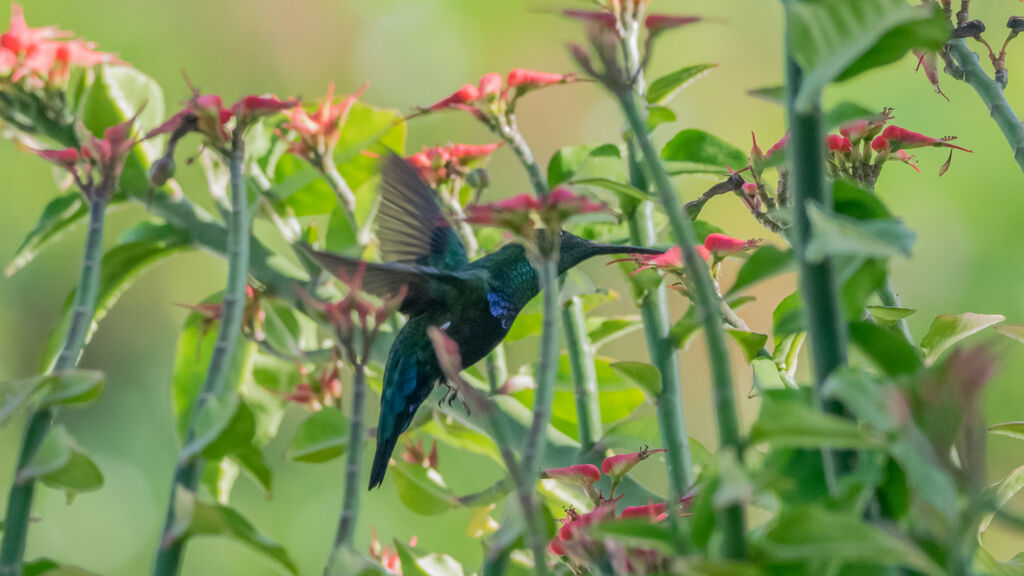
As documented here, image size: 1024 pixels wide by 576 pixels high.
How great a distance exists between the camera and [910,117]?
5.42 feet

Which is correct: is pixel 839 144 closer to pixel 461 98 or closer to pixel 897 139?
pixel 897 139

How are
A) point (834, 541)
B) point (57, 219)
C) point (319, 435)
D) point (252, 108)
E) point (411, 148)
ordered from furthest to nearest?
point (411, 148), point (57, 219), point (319, 435), point (252, 108), point (834, 541)

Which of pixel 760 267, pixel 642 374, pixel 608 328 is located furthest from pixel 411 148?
pixel 760 267

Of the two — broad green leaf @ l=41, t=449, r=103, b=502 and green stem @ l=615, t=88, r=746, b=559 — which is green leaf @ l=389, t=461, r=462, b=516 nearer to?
broad green leaf @ l=41, t=449, r=103, b=502

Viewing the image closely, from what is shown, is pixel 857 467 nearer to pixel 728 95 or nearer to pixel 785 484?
pixel 785 484

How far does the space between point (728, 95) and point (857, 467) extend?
204cm

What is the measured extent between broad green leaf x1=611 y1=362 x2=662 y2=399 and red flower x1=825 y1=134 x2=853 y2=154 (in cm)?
14

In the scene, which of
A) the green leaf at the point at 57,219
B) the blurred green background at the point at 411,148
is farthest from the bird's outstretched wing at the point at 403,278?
the blurred green background at the point at 411,148

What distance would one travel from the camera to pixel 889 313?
0.40 metres

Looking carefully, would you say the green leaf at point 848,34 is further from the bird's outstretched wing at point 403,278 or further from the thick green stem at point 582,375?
the thick green stem at point 582,375

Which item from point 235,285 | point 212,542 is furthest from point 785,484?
point 212,542

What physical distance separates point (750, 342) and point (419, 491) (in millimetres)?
195

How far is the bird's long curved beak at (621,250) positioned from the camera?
52cm

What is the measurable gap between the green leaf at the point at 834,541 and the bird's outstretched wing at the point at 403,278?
0.21 meters
